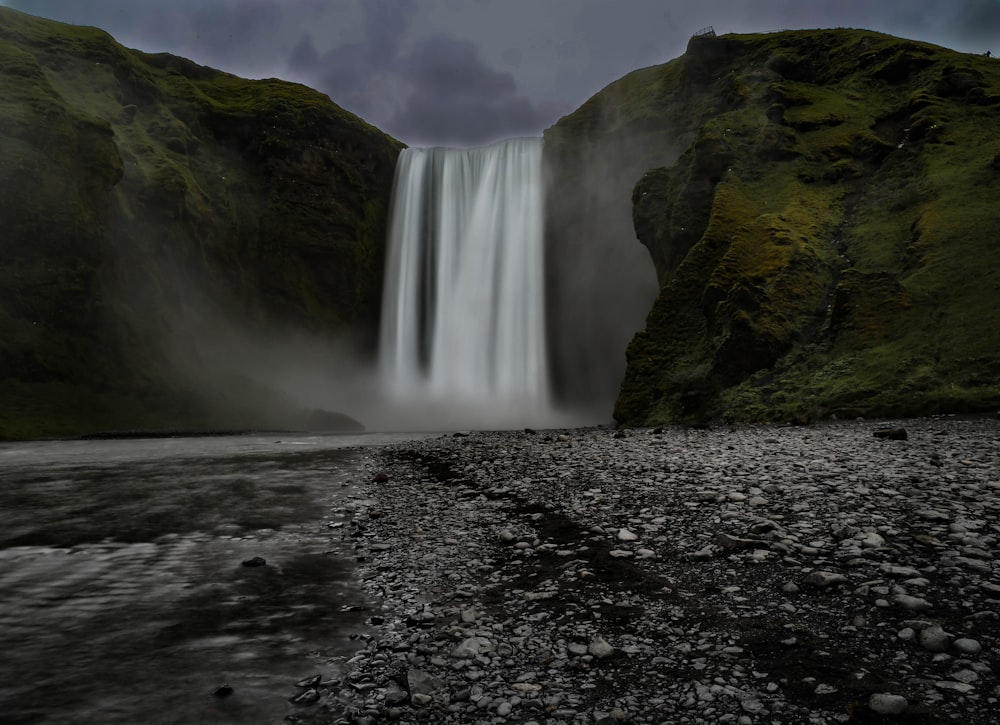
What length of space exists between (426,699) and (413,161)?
7879 centimetres

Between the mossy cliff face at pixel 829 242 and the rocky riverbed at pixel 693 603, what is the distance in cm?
1661

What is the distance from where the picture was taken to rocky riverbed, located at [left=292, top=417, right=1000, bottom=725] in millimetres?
4254

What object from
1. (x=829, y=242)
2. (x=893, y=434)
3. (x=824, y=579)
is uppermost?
(x=829, y=242)

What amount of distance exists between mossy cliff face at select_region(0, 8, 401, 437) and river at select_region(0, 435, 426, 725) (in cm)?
3880

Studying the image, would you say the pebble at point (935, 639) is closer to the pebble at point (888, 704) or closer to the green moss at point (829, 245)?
the pebble at point (888, 704)

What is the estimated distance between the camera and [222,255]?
67.6 metres

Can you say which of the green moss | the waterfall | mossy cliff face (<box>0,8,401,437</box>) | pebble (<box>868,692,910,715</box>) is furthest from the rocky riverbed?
the waterfall

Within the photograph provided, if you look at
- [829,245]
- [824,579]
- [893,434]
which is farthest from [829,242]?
[824,579]

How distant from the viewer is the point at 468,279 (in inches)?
2554

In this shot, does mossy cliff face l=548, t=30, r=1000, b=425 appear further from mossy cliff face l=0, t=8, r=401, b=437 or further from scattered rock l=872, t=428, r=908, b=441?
mossy cliff face l=0, t=8, r=401, b=437

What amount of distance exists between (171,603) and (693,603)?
5912 mm

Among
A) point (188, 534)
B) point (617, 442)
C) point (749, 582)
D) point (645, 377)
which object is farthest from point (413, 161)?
point (749, 582)

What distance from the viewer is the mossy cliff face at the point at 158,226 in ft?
157

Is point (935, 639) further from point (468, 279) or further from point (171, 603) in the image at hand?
point (468, 279)
